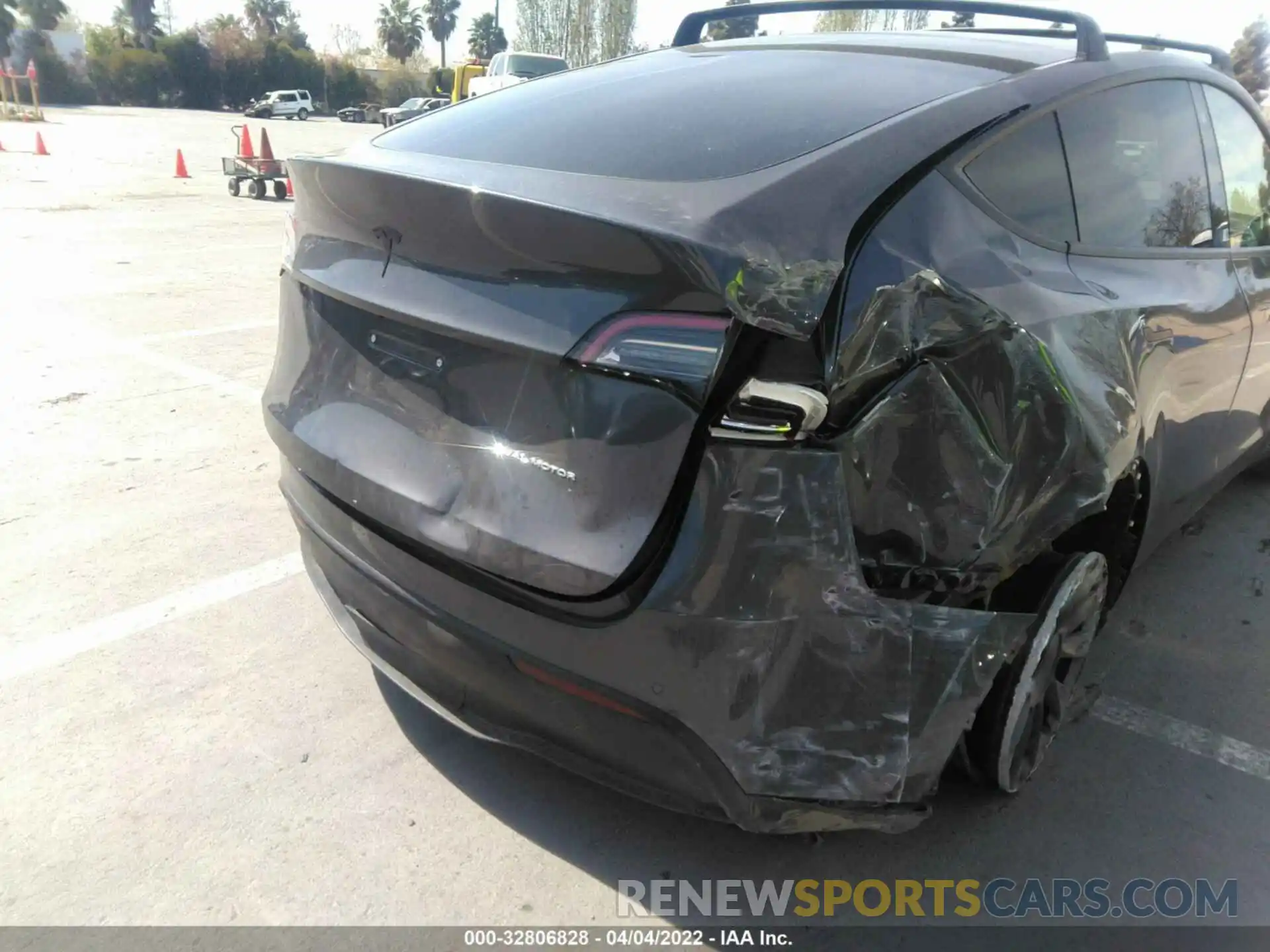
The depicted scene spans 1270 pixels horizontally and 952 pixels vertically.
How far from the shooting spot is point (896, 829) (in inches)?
77.0

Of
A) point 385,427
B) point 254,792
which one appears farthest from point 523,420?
point 254,792

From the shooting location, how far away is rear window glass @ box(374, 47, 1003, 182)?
2.07m

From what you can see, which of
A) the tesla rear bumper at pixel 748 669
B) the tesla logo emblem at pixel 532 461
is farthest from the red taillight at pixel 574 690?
the tesla logo emblem at pixel 532 461

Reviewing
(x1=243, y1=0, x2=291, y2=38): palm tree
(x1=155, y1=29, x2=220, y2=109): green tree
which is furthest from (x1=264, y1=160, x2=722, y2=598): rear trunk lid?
(x1=243, y1=0, x2=291, y2=38): palm tree

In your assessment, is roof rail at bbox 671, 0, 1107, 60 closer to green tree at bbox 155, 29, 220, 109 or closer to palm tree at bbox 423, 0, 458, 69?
green tree at bbox 155, 29, 220, 109

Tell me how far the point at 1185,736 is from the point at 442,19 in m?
102

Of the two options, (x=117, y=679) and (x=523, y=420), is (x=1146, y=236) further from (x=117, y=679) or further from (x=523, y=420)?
(x=117, y=679)

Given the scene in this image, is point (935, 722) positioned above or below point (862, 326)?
below

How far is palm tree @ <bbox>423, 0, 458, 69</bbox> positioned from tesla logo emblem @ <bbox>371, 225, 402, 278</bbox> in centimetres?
9794

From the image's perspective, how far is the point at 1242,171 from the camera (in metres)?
3.43

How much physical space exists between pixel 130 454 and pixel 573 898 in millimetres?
3225

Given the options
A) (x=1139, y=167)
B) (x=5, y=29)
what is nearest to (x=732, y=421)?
(x=1139, y=167)

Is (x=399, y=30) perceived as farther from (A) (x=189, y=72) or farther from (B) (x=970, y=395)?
(B) (x=970, y=395)

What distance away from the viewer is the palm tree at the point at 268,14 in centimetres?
8600
